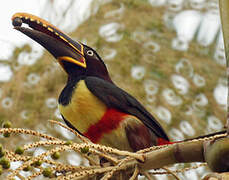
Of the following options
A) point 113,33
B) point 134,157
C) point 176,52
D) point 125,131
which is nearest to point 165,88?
point 176,52

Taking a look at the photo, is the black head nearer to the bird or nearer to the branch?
the bird

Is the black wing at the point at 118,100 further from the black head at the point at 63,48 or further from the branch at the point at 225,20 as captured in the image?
the branch at the point at 225,20

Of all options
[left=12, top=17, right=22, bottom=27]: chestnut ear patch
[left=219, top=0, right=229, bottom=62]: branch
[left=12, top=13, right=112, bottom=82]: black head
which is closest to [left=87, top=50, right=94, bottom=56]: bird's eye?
[left=12, top=13, right=112, bottom=82]: black head

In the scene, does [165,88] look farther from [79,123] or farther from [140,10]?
[79,123]

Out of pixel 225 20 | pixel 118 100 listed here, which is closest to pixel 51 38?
pixel 118 100

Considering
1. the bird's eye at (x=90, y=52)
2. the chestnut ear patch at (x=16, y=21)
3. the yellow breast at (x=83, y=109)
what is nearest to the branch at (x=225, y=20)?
the chestnut ear patch at (x=16, y=21)

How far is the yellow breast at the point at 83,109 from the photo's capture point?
5.66 feet

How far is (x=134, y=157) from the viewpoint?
90 cm

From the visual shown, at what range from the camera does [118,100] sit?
5.95 ft

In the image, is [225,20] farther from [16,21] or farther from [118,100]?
[118,100]

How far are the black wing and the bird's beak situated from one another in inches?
4.9

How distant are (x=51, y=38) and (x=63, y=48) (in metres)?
0.07

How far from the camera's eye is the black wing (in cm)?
179

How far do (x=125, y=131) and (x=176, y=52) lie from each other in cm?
168
